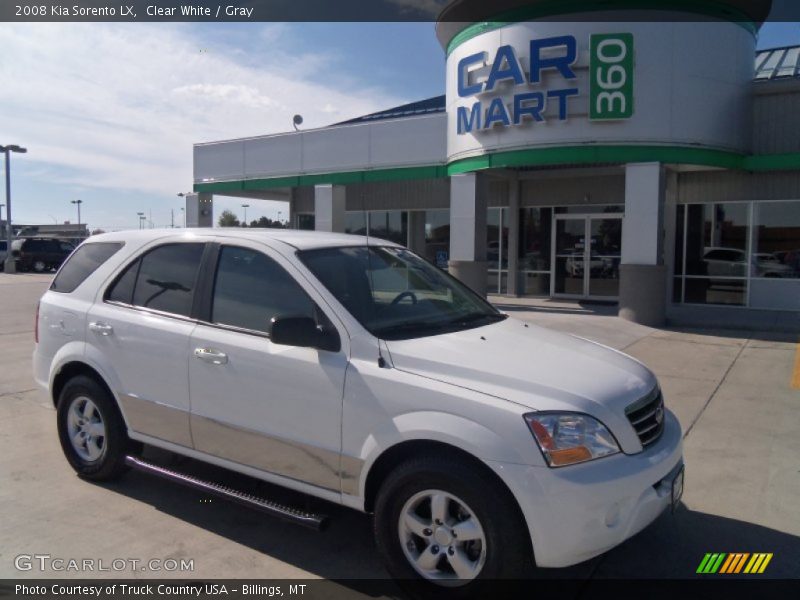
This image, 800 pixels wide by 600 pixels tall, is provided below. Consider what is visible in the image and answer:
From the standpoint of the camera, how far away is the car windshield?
3854mm

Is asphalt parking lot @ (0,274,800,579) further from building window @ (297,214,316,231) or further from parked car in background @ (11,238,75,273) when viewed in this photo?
parked car in background @ (11,238,75,273)

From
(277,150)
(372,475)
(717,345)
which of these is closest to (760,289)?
(717,345)

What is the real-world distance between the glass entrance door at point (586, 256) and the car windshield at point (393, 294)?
1330cm

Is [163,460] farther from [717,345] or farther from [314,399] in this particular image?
[717,345]

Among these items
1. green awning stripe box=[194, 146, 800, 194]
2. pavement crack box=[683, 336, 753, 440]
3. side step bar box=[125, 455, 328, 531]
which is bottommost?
pavement crack box=[683, 336, 753, 440]

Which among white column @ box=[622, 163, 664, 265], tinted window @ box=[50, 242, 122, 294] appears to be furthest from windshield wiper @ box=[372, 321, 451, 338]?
white column @ box=[622, 163, 664, 265]

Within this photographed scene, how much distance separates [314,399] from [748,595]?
2493 millimetres

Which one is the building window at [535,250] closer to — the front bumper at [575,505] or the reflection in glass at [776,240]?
the reflection in glass at [776,240]

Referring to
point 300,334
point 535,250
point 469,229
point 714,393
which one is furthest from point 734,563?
point 535,250

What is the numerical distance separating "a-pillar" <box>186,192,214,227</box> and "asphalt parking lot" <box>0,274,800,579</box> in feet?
49.5

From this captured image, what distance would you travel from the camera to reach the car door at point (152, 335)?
427 centimetres

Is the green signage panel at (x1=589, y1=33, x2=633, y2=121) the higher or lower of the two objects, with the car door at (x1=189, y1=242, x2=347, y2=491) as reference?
higher

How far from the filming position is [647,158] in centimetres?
1339

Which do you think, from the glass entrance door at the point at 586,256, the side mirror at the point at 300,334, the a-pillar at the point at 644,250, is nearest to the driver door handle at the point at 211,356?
the side mirror at the point at 300,334
